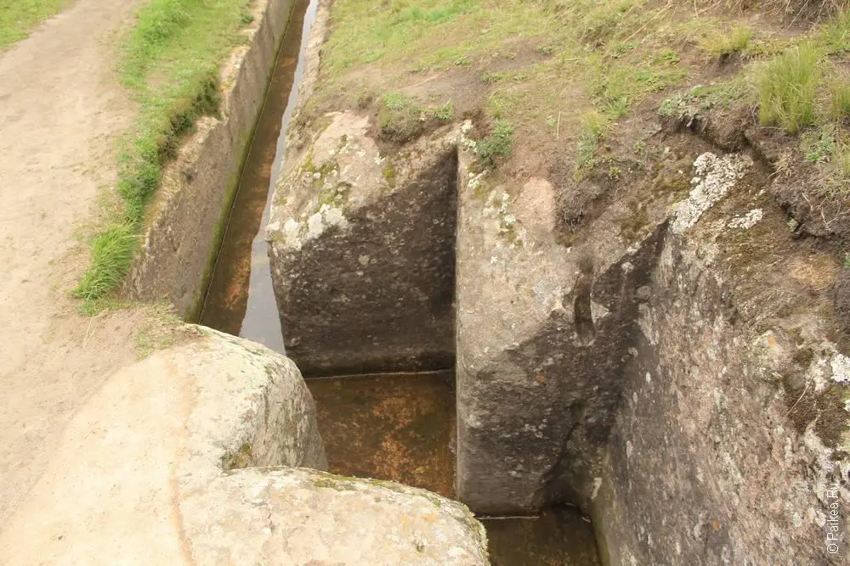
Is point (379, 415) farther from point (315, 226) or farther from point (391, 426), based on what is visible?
point (315, 226)

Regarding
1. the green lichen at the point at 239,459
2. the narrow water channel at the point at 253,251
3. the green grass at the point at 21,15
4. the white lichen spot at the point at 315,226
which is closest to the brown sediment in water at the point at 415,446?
the narrow water channel at the point at 253,251

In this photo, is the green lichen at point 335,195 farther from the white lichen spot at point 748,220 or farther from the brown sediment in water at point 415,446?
the white lichen spot at point 748,220

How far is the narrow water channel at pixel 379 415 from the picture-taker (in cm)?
666

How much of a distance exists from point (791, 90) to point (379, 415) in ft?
18.5

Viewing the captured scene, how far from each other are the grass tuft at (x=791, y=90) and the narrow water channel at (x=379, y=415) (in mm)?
4508

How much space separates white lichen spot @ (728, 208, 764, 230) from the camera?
14.5 feet

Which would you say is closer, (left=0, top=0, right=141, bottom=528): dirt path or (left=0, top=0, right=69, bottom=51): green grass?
(left=0, top=0, right=141, bottom=528): dirt path

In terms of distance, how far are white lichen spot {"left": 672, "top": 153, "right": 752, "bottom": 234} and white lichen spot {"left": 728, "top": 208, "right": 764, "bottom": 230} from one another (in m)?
0.28

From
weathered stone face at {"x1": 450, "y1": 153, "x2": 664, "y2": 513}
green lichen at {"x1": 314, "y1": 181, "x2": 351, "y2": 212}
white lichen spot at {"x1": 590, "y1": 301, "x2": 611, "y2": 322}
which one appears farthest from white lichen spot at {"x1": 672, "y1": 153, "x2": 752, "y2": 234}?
green lichen at {"x1": 314, "y1": 181, "x2": 351, "y2": 212}

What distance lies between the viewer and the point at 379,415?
7941 millimetres

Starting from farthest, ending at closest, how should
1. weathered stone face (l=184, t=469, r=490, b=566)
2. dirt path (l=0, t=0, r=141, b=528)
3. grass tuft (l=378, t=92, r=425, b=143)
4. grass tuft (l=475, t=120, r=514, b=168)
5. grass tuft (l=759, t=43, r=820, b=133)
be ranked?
grass tuft (l=378, t=92, r=425, b=143)
grass tuft (l=475, t=120, r=514, b=168)
dirt path (l=0, t=0, r=141, b=528)
grass tuft (l=759, t=43, r=820, b=133)
weathered stone face (l=184, t=469, r=490, b=566)

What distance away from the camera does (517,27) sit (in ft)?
29.1

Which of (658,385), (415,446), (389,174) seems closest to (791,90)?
(658,385)

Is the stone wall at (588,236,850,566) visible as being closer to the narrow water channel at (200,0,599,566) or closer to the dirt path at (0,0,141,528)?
the narrow water channel at (200,0,599,566)
